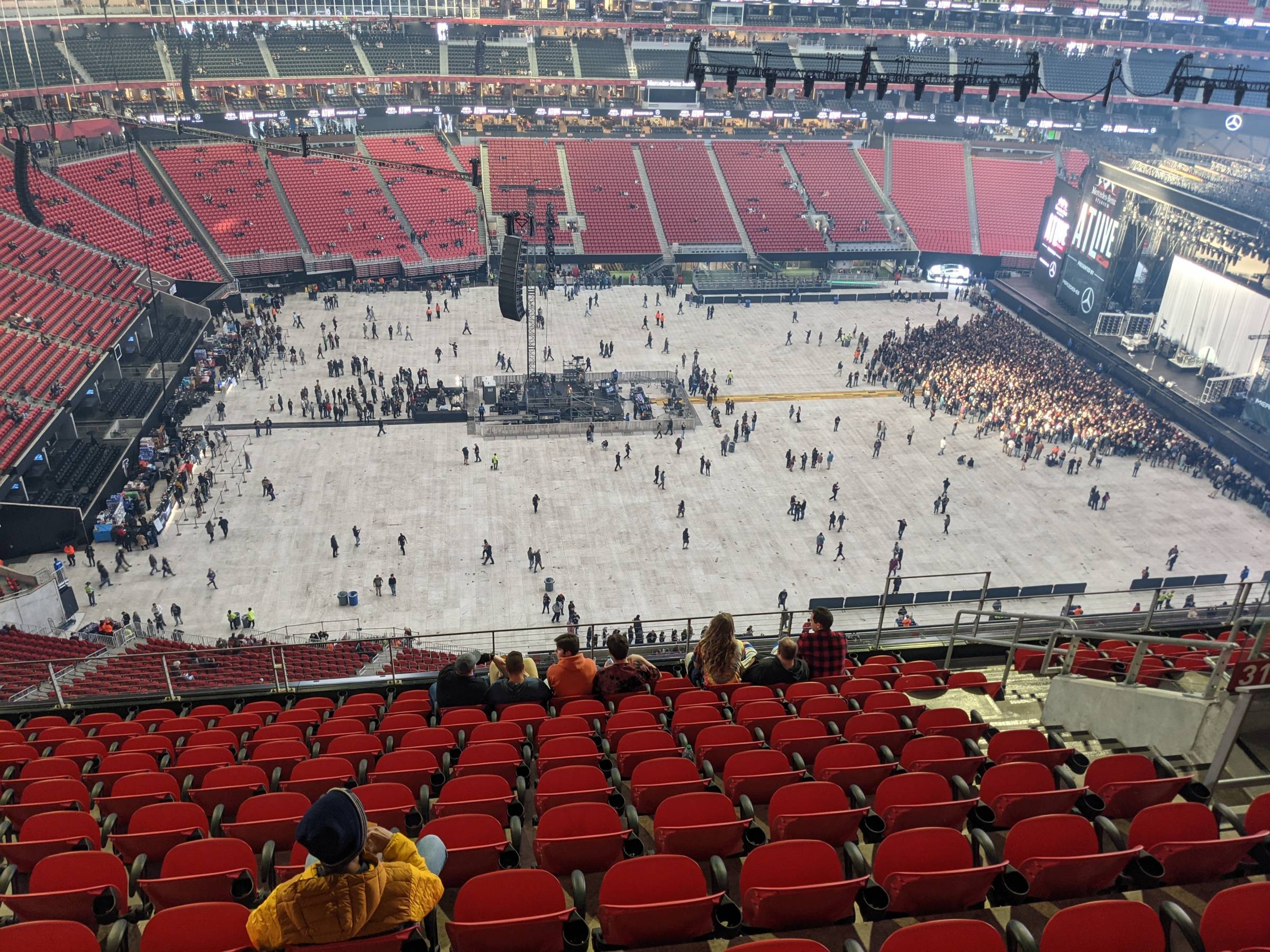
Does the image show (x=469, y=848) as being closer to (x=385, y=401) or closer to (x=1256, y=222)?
(x=385, y=401)

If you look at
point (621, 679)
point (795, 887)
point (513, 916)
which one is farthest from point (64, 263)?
→ point (795, 887)

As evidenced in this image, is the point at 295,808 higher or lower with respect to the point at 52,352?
higher

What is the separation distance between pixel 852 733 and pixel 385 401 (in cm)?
3399

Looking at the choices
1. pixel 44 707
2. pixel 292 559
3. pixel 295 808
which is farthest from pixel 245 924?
pixel 292 559

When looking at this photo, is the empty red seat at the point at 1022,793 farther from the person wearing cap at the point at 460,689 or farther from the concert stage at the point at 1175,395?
the concert stage at the point at 1175,395

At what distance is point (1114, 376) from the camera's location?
1790 inches

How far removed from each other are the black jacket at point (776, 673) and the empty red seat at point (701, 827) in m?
3.49

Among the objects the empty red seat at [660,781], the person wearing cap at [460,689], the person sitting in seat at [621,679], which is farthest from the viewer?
the person sitting in seat at [621,679]

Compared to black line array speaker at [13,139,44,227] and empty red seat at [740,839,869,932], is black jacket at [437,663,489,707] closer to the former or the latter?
empty red seat at [740,839,869,932]

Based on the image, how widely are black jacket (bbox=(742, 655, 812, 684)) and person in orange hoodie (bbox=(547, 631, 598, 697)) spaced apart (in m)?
1.74

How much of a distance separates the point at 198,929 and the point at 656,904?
2505 mm

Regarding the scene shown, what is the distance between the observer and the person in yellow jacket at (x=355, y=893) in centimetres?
407

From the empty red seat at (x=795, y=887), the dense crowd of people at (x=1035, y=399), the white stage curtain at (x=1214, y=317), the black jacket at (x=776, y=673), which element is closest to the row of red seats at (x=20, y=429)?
the black jacket at (x=776, y=673)

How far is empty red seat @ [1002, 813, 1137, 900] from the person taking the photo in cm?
538
